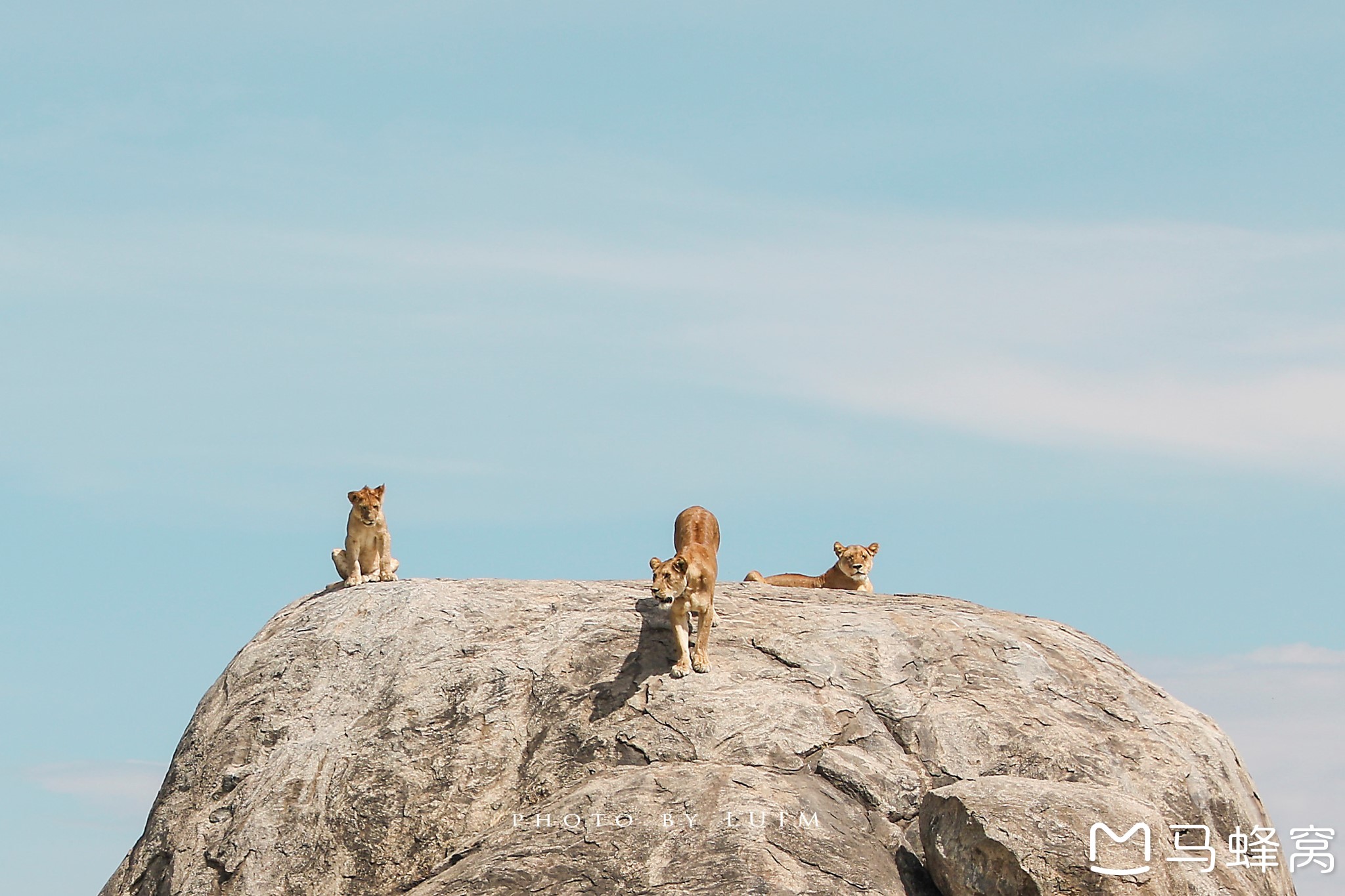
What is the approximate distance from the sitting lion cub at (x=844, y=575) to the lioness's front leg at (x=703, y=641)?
723 cm

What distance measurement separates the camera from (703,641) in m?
19.2

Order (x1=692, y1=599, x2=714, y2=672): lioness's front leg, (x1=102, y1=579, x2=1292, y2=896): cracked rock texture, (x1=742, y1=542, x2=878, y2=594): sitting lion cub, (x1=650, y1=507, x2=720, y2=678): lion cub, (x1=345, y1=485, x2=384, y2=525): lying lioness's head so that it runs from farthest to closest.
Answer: (x1=742, y1=542, x2=878, y2=594): sitting lion cub, (x1=345, y1=485, x2=384, y2=525): lying lioness's head, (x1=692, y1=599, x2=714, y2=672): lioness's front leg, (x1=650, y1=507, x2=720, y2=678): lion cub, (x1=102, y1=579, x2=1292, y2=896): cracked rock texture

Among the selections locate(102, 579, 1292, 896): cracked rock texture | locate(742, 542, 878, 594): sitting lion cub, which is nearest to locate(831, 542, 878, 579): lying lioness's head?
locate(742, 542, 878, 594): sitting lion cub

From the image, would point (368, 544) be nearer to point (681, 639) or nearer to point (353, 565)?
point (353, 565)

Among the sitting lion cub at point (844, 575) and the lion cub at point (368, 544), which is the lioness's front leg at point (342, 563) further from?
the sitting lion cub at point (844, 575)

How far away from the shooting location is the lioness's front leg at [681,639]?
19.0 m

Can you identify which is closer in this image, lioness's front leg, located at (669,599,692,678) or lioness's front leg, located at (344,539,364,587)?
lioness's front leg, located at (669,599,692,678)

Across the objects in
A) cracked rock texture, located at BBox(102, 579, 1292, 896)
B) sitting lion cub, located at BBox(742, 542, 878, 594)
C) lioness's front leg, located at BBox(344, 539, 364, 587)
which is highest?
sitting lion cub, located at BBox(742, 542, 878, 594)

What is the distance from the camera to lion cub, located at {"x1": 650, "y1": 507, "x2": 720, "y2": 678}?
18.2 m

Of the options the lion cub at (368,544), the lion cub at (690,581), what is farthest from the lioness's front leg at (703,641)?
the lion cub at (368,544)

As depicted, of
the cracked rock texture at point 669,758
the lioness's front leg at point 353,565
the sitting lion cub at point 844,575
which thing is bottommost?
the cracked rock texture at point 669,758

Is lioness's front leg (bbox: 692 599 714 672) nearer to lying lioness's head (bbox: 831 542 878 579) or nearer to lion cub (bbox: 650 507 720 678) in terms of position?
lion cub (bbox: 650 507 720 678)

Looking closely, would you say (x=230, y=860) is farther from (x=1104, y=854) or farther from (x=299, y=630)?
(x=1104, y=854)

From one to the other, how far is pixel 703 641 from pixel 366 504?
18.1 feet
